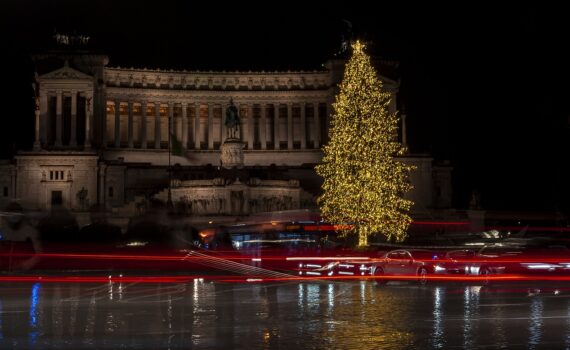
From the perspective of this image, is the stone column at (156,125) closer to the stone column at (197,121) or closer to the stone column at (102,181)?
the stone column at (197,121)

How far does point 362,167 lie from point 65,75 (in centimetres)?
6072

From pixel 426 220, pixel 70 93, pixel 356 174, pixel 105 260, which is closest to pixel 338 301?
pixel 105 260

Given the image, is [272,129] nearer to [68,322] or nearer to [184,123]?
[184,123]

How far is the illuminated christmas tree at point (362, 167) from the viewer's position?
52438mm

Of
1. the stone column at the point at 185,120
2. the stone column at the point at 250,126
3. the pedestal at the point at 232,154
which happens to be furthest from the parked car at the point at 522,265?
the stone column at the point at 185,120

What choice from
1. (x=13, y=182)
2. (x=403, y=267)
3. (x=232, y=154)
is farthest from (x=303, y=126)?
(x=403, y=267)

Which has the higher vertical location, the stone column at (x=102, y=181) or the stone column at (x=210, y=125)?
the stone column at (x=210, y=125)

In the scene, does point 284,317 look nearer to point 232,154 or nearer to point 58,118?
point 232,154

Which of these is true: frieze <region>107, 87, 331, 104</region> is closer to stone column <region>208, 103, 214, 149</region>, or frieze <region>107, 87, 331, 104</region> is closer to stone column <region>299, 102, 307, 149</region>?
stone column <region>299, 102, 307, 149</region>

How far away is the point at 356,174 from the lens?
173 ft

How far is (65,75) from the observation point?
336 ft

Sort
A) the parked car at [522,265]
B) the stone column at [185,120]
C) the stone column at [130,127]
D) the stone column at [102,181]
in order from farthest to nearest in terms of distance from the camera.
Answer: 1. the stone column at [185,120]
2. the stone column at [130,127]
3. the stone column at [102,181]
4. the parked car at [522,265]

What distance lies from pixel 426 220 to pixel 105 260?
48.1 meters

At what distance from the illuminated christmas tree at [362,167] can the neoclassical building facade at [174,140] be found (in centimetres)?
3118
